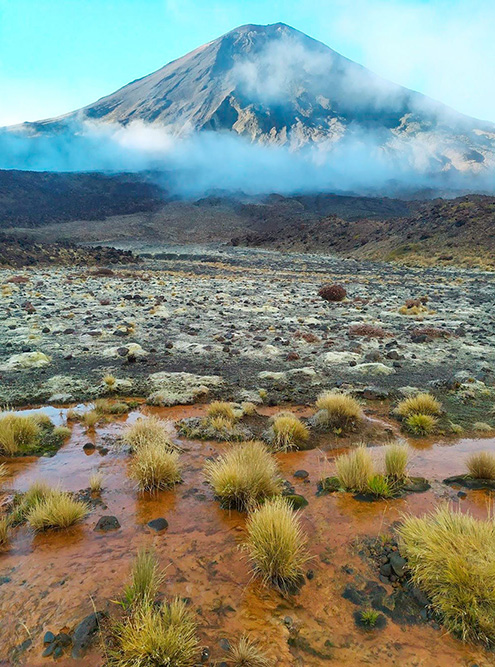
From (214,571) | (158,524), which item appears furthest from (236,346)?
(214,571)

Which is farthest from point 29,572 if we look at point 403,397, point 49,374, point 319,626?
point 403,397

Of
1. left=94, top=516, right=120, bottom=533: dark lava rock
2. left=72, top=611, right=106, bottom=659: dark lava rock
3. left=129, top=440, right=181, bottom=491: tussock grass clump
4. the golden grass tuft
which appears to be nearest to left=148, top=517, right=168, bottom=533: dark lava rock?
left=94, top=516, right=120, bottom=533: dark lava rock

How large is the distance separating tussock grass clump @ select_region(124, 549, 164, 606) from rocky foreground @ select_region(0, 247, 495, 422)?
3972 mm

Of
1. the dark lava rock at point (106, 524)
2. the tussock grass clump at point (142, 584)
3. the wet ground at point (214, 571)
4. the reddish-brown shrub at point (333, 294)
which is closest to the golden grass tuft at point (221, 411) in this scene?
the wet ground at point (214, 571)

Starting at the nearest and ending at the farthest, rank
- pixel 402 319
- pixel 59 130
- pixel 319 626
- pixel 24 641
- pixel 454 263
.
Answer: pixel 24 641 → pixel 319 626 → pixel 402 319 → pixel 454 263 → pixel 59 130

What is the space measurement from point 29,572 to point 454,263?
36.8m

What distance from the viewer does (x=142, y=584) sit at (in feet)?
9.80

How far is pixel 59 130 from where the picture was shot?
16662cm

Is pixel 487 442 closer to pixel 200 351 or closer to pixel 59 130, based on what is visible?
pixel 200 351

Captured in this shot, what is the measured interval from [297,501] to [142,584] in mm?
1847

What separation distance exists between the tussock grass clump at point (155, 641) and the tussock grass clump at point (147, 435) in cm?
245

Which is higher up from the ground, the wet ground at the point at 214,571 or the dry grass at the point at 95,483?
the wet ground at the point at 214,571

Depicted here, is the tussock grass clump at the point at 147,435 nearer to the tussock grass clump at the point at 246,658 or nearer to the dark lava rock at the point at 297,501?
the dark lava rock at the point at 297,501

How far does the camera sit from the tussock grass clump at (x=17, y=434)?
5.30 metres
